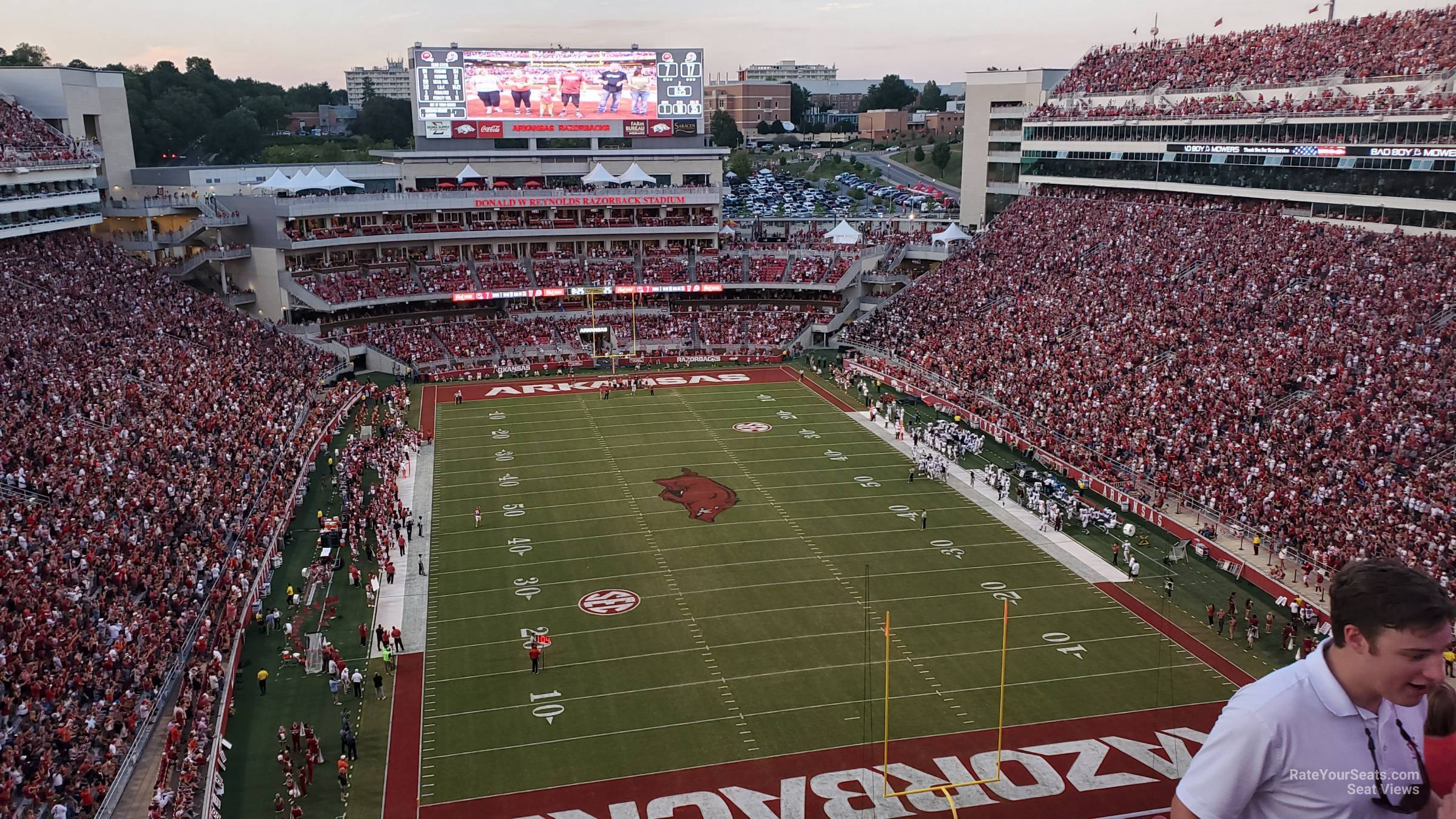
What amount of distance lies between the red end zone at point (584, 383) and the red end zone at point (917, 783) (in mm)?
25744

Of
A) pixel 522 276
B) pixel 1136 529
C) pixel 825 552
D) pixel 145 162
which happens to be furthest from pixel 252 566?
pixel 145 162

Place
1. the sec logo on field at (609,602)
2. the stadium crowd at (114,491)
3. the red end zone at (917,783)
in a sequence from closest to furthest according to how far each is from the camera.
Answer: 1. the red end zone at (917,783)
2. the stadium crowd at (114,491)
3. the sec logo on field at (609,602)

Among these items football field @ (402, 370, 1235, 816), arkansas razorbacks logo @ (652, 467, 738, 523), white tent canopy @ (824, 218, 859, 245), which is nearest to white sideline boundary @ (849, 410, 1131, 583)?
football field @ (402, 370, 1235, 816)

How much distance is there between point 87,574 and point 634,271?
40684mm

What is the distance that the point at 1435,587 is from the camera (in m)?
2.83

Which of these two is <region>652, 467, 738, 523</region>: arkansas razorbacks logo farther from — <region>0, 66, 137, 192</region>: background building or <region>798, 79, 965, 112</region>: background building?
<region>798, 79, 965, 112</region>: background building

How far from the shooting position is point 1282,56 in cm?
4447

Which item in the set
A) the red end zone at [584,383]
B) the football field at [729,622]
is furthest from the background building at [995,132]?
the football field at [729,622]

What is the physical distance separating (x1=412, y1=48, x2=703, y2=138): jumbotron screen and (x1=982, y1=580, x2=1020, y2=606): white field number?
44.8 m

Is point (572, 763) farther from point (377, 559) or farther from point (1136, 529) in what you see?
point (1136, 529)

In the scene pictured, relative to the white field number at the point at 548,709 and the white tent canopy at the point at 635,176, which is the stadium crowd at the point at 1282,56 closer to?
the white tent canopy at the point at 635,176

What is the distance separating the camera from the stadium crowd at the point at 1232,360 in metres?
25.8

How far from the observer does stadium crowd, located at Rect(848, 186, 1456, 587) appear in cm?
2580

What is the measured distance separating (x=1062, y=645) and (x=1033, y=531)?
726 centimetres
